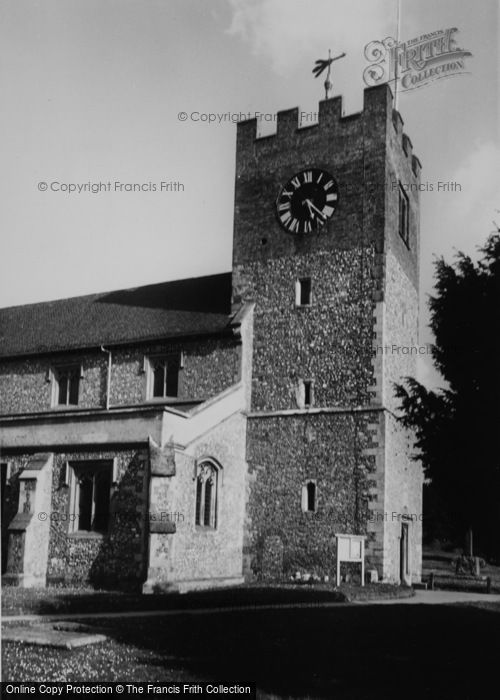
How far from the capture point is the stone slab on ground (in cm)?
1042

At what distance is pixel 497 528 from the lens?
44.1 feet

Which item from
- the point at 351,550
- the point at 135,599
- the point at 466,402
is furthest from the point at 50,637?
the point at 351,550

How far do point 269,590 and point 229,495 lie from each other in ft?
14.9

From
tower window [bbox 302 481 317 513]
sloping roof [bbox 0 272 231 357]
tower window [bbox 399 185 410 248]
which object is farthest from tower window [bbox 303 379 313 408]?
tower window [bbox 399 185 410 248]

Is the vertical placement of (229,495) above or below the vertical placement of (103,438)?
below

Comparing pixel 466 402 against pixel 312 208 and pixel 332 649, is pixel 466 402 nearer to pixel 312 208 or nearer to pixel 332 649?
pixel 332 649

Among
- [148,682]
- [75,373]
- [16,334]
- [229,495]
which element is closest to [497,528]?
[148,682]

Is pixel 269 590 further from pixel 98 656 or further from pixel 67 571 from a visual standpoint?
pixel 98 656

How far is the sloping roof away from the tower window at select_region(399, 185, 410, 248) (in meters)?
6.82

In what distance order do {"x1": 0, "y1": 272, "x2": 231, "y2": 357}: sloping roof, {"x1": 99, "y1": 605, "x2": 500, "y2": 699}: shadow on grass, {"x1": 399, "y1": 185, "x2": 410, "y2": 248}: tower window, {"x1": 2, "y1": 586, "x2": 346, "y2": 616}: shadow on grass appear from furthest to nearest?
1. {"x1": 399, "y1": 185, "x2": 410, "y2": 248}: tower window
2. {"x1": 0, "y1": 272, "x2": 231, "y2": 357}: sloping roof
3. {"x1": 2, "y1": 586, "x2": 346, "y2": 616}: shadow on grass
4. {"x1": 99, "y1": 605, "x2": 500, "y2": 699}: shadow on grass

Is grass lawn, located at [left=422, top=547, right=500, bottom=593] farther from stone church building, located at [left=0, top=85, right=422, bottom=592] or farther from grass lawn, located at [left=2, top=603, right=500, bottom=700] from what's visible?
grass lawn, located at [left=2, top=603, right=500, bottom=700]

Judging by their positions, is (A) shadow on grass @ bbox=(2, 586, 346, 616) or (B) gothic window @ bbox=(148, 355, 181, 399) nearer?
(A) shadow on grass @ bbox=(2, 586, 346, 616)

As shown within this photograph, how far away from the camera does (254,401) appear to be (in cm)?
2583

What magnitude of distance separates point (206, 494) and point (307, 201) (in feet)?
35.2
